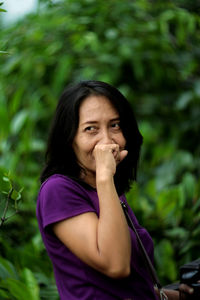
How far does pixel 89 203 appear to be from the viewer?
1.45 metres

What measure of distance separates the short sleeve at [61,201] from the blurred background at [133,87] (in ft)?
4.27

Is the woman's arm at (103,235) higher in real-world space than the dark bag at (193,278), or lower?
higher

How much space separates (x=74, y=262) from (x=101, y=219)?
0.52 feet

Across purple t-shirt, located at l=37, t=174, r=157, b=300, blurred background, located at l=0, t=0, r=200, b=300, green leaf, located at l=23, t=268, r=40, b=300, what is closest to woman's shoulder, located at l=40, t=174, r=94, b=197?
purple t-shirt, located at l=37, t=174, r=157, b=300

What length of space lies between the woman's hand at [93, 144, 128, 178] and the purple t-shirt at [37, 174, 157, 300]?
98 mm

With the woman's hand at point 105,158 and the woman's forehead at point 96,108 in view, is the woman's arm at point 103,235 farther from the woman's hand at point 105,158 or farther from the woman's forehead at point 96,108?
the woman's forehead at point 96,108

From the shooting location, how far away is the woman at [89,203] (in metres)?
1.32

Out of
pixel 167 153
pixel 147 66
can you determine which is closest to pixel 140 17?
pixel 147 66

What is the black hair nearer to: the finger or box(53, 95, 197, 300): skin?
box(53, 95, 197, 300): skin

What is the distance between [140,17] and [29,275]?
242 cm

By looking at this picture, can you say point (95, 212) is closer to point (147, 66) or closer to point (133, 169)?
point (133, 169)

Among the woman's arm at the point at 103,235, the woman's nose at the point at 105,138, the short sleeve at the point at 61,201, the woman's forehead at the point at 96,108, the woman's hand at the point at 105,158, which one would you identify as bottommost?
the woman's arm at the point at 103,235

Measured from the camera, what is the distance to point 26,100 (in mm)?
4266

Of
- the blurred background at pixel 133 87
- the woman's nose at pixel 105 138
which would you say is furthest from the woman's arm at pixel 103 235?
the blurred background at pixel 133 87
